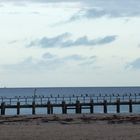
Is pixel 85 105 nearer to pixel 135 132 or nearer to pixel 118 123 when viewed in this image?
pixel 118 123

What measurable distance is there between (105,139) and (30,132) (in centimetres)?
585

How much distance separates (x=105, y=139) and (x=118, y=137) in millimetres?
1053

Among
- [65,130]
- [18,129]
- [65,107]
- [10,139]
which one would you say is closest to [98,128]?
[65,130]

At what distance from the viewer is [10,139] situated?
3133 cm

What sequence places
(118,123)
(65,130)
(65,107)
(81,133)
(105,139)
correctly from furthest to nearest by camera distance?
(65,107)
(118,123)
(65,130)
(81,133)
(105,139)

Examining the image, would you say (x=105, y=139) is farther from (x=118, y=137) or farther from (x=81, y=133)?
(x=81, y=133)

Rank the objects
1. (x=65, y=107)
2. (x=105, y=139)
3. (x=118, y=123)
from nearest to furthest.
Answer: (x=105, y=139) → (x=118, y=123) → (x=65, y=107)

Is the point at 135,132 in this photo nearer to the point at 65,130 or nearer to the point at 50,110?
the point at 65,130

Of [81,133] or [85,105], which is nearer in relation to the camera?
[81,133]

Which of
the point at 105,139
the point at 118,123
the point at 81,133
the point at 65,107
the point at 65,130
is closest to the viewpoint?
the point at 105,139

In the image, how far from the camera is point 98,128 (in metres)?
37.9

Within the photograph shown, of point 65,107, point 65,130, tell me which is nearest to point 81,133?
point 65,130

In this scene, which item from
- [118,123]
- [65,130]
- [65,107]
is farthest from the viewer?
[65,107]

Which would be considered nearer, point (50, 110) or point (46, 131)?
point (46, 131)
